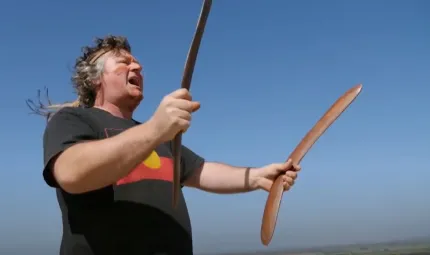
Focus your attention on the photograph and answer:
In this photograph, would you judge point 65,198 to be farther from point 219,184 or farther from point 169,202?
point 219,184

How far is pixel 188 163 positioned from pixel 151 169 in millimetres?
1037

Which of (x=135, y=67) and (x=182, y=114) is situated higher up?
(x=135, y=67)

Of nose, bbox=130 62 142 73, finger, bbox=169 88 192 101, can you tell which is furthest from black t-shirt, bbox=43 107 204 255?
finger, bbox=169 88 192 101

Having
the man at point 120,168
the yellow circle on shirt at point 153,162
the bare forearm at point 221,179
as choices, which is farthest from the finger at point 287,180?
the yellow circle on shirt at point 153,162

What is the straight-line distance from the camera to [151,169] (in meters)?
4.05

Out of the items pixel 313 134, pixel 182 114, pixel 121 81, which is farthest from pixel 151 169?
pixel 313 134

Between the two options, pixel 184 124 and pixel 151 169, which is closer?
pixel 184 124

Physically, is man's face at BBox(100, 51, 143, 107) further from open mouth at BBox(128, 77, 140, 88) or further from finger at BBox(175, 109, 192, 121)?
finger at BBox(175, 109, 192, 121)

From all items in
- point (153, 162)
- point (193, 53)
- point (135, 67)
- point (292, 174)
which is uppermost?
point (135, 67)

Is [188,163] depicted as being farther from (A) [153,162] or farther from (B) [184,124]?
(B) [184,124]

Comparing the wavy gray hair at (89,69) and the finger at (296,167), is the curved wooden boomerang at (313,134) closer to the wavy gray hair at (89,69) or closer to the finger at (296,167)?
the finger at (296,167)

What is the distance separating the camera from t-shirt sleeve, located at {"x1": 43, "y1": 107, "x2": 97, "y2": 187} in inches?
126

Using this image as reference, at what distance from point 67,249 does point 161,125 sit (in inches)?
57.4

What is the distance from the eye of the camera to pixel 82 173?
2.95m
